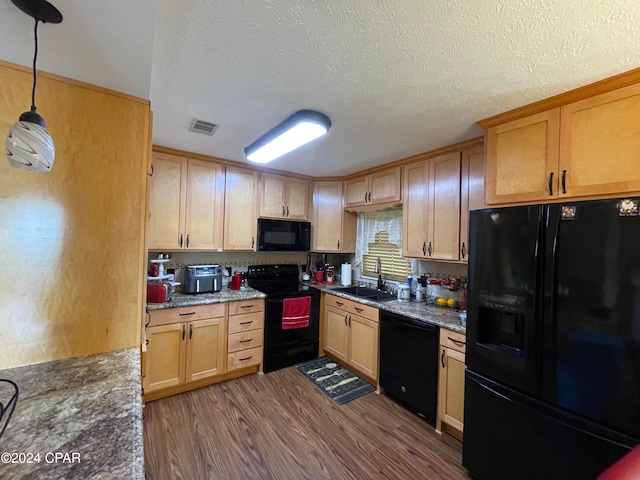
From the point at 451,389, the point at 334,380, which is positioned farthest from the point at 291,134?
the point at 334,380

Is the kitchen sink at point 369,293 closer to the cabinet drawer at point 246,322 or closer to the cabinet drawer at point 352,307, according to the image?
the cabinet drawer at point 352,307

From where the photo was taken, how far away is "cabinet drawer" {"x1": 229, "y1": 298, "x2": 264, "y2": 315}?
9.05 feet

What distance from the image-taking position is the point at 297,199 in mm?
3506

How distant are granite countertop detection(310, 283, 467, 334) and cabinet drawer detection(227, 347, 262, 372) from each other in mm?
1173

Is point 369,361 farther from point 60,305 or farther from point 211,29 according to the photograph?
point 211,29

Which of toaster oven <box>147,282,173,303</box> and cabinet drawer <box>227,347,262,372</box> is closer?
toaster oven <box>147,282,173,303</box>

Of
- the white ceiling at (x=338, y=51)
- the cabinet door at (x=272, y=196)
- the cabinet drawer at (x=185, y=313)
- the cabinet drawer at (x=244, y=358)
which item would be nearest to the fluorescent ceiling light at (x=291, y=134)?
the white ceiling at (x=338, y=51)

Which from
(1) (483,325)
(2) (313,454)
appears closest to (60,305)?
(2) (313,454)

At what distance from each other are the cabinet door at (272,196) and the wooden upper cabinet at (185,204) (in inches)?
19.1

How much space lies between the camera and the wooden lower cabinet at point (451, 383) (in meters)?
1.93

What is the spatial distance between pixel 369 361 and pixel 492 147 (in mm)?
2164

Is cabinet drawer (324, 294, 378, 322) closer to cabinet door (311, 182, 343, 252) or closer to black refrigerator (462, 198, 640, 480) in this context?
cabinet door (311, 182, 343, 252)

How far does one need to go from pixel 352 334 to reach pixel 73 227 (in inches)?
98.1

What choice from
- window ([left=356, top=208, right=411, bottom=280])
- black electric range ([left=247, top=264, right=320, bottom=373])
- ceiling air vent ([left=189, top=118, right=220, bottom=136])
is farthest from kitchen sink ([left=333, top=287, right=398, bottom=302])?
ceiling air vent ([left=189, top=118, right=220, bottom=136])
